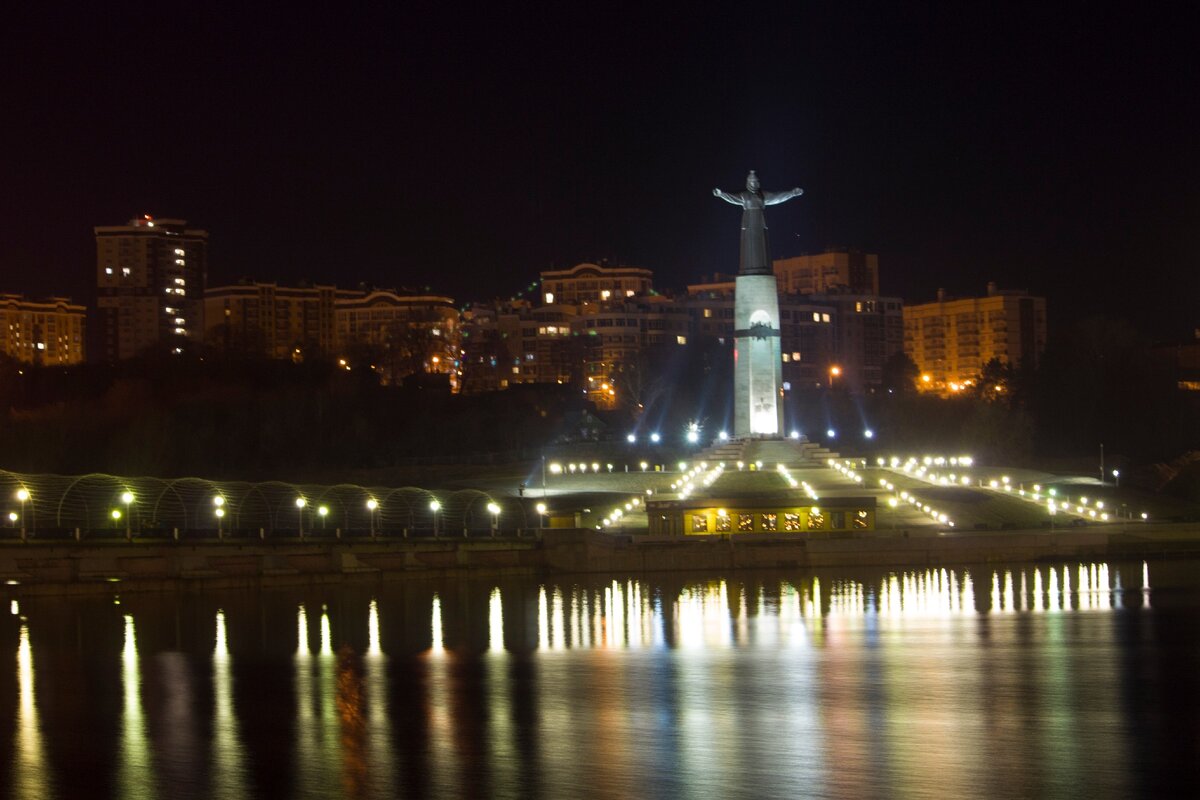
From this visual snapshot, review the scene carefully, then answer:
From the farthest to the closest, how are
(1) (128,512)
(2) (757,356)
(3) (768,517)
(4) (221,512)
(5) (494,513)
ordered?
(2) (757,356)
(5) (494,513)
(3) (768,517)
(4) (221,512)
(1) (128,512)

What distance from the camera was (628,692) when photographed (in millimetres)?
26203

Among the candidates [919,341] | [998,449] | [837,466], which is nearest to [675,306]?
[919,341]

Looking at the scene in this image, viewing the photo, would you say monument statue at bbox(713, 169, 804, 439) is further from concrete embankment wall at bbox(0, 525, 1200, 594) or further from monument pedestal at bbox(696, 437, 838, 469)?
concrete embankment wall at bbox(0, 525, 1200, 594)

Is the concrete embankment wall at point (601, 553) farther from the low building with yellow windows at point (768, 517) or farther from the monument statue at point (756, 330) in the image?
the monument statue at point (756, 330)

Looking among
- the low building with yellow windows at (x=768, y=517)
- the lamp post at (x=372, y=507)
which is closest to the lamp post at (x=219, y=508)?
the lamp post at (x=372, y=507)

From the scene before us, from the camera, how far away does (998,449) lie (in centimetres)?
8512

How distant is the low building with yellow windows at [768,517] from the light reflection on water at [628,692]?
7.55 meters

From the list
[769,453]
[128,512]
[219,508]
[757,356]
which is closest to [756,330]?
[757,356]

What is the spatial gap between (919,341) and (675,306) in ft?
154

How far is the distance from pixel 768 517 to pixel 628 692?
23.2 m

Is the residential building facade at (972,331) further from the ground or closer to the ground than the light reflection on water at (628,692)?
further from the ground

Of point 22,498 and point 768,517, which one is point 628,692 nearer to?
point 22,498

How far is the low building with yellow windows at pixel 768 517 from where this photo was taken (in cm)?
4878

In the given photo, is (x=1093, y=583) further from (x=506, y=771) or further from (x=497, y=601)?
(x=506, y=771)
